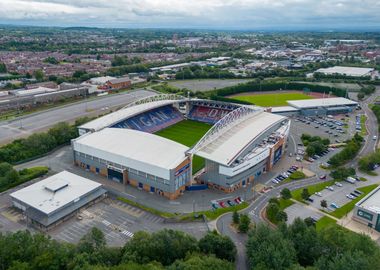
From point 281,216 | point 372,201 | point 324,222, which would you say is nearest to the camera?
point 281,216

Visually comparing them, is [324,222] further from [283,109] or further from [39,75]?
[39,75]

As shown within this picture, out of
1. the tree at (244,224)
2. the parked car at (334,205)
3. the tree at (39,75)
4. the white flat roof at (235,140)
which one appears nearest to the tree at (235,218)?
the tree at (244,224)

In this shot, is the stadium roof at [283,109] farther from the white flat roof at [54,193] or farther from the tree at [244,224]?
the white flat roof at [54,193]

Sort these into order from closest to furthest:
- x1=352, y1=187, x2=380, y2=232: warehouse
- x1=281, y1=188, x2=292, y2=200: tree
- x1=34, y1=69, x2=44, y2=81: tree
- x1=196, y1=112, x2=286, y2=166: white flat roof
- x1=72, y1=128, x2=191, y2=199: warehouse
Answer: x1=352, y1=187, x2=380, y2=232: warehouse < x1=281, y1=188, x2=292, y2=200: tree < x1=72, y1=128, x2=191, y2=199: warehouse < x1=196, y1=112, x2=286, y2=166: white flat roof < x1=34, y1=69, x2=44, y2=81: tree

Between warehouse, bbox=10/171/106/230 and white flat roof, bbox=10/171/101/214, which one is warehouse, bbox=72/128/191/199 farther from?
white flat roof, bbox=10/171/101/214

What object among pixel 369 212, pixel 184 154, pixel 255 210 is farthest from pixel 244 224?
pixel 369 212

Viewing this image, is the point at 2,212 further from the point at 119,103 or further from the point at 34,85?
the point at 34,85

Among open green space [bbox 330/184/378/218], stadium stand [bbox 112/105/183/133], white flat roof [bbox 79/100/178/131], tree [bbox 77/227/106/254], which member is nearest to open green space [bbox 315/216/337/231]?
open green space [bbox 330/184/378/218]
